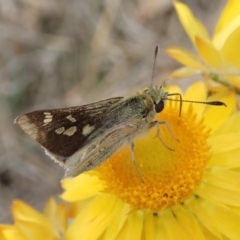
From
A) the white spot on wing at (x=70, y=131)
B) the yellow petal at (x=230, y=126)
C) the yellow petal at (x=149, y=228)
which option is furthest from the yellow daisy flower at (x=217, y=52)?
the yellow petal at (x=149, y=228)

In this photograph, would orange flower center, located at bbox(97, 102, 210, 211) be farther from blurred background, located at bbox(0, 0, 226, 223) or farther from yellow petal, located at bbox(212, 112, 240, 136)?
blurred background, located at bbox(0, 0, 226, 223)

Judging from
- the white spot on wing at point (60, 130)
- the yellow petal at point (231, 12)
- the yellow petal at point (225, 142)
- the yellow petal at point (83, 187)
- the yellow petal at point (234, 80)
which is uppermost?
the yellow petal at point (231, 12)

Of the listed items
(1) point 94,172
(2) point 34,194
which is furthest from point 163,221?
(2) point 34,194

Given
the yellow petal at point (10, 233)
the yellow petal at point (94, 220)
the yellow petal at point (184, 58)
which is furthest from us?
the yellow petal at point (184, 58)

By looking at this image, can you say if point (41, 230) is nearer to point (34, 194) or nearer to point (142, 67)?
point (34, 194)

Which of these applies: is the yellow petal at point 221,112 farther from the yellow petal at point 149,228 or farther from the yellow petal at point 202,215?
the yellow petal at point 149,228

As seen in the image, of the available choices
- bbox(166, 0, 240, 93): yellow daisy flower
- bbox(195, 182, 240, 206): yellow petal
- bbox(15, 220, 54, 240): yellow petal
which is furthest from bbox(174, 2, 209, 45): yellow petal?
bbox(15, 220, 54, 240): yellow petal

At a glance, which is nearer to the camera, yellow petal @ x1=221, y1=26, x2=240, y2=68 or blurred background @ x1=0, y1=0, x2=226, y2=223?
yellow petal @ x1=221, y1=26, x2=240, y2=68
